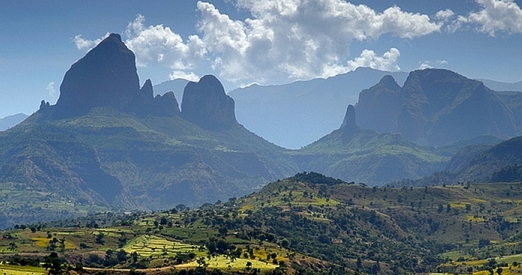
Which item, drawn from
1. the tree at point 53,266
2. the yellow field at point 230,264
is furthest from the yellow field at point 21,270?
the yellow field at point 230,264

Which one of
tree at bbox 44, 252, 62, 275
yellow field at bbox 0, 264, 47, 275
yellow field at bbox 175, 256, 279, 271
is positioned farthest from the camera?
yellow field at bbox 175, 256, 279, 271

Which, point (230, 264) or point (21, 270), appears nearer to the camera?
point (21, 270)

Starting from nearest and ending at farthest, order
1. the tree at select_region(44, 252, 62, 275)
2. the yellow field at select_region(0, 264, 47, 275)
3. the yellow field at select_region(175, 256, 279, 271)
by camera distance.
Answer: the yellow field at select_region(0, 264, 47, 275), the tree at select_region(44, 252, 62, 275), the yellow field at select_region(175, 256, 279, 271)

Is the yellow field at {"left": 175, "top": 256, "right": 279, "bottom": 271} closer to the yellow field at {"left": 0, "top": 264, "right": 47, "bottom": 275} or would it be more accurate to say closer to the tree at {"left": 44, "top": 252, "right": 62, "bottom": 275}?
the tree at {"left": 44, "top": 252, "right": 62, "bottom": 275}

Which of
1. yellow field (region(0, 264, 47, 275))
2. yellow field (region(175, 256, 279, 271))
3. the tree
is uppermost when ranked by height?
the tree

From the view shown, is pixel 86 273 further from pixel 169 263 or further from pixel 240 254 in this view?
pixel 240 254

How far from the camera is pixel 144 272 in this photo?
159 meters

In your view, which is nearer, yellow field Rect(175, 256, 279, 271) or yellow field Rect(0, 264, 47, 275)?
yellow field Rect(0, 264, 47, 275)

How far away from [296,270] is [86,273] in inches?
2653

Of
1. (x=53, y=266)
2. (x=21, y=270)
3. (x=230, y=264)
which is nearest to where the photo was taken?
(x=21, y=270)

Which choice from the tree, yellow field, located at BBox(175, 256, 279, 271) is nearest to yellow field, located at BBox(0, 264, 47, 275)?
the tree

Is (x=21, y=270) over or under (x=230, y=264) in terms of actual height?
over

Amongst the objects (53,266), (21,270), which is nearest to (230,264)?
(53,266)

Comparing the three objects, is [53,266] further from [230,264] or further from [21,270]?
[230,264]
